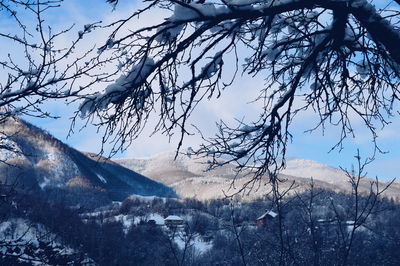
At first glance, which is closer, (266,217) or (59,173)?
(266,217)

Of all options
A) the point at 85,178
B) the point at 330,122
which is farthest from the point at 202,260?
the point at 85,178

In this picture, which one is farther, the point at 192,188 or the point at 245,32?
the point at 192,188

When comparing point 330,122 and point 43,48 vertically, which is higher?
point 43,48

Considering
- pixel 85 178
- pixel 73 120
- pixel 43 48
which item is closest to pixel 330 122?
pixel 73 120

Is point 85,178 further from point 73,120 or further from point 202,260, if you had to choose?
point 73,120

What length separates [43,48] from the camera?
12.0ft

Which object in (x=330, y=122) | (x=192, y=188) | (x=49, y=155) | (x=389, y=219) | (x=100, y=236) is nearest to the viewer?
(x=330, y=122)

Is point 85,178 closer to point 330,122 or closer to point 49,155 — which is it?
point 49,155

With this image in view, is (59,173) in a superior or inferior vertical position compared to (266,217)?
superior

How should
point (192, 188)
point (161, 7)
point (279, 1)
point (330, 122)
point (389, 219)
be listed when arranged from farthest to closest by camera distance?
point (192, 188), point (389, 219), point (330, 122), point (161, 7), point (279, 1)

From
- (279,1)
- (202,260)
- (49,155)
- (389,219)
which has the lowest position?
(202,260)

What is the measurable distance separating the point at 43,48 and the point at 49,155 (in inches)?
4173

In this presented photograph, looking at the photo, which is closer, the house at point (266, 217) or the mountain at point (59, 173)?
the house at point (266, 217)

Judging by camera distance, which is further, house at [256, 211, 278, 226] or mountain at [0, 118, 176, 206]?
mountain at [0, 118, 176, 206]
